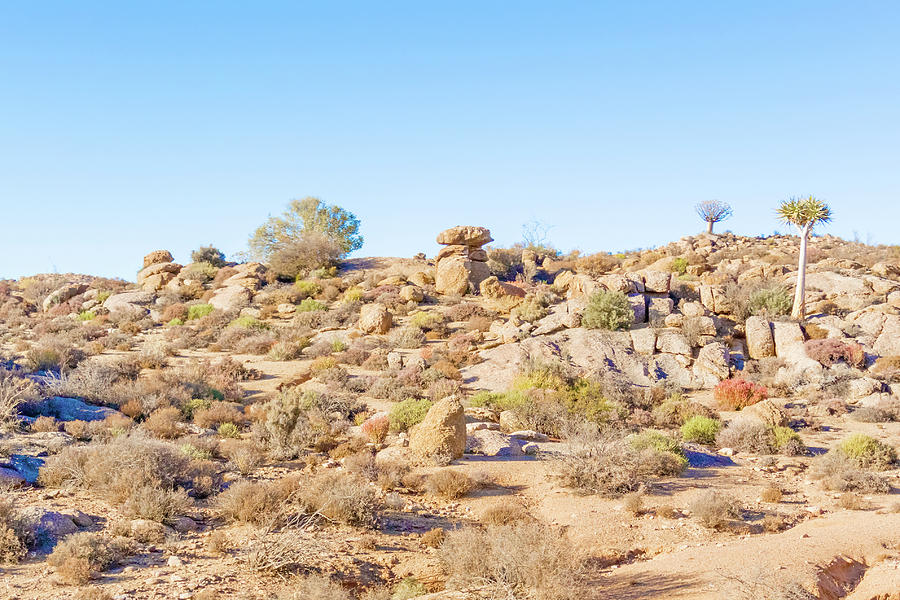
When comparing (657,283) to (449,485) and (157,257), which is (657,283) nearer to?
(449,485)

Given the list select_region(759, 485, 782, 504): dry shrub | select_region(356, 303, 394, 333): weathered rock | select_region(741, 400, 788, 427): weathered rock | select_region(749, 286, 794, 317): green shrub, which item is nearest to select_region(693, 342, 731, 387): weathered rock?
select_region(749, 286, 794, 317): green shrub

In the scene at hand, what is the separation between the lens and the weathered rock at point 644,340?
19.8 meters

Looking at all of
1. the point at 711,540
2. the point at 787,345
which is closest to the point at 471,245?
the point at 787,345

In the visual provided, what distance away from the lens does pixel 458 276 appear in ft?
91.4

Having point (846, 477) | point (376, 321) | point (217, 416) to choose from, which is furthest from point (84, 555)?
point (376, 321)

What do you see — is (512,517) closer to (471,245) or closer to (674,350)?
(674,350)

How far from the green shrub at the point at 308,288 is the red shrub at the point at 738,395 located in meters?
18.4

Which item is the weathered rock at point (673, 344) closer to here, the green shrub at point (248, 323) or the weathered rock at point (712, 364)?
the weathered rock at point (712, 364)

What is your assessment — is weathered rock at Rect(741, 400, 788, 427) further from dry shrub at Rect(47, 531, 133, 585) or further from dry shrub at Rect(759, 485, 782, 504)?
dry shrub at Rect(47, 531, 133, 585)

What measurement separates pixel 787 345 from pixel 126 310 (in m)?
25.5

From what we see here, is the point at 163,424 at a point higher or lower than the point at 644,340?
lower

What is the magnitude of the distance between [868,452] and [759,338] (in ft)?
29.5

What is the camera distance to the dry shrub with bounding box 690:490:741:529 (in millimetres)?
8336

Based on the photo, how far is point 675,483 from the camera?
10188 mm
